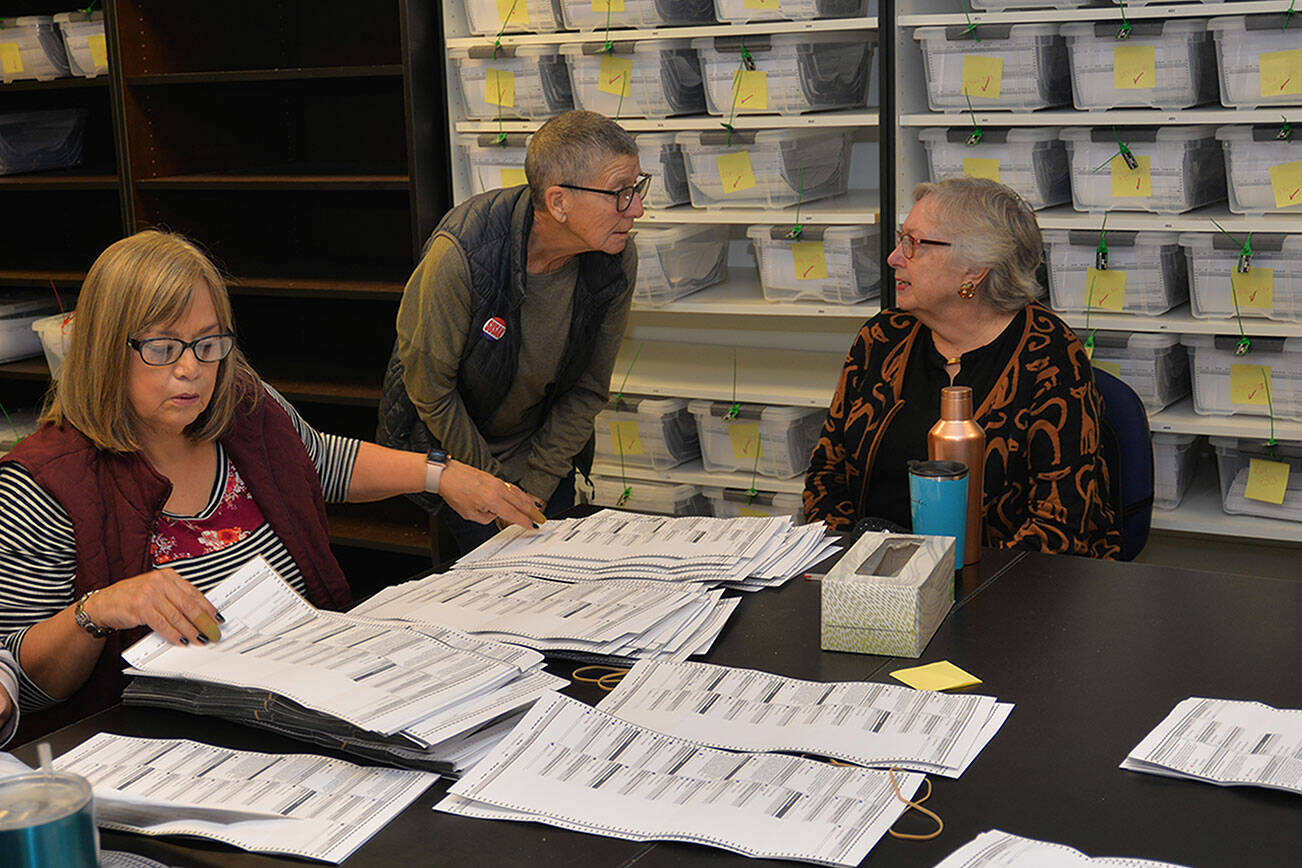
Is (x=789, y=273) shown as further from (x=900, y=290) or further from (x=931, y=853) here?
(x=931, y=853)

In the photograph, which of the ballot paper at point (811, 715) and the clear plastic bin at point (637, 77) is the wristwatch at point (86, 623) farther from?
the clear plastic bin at point (637, 77)

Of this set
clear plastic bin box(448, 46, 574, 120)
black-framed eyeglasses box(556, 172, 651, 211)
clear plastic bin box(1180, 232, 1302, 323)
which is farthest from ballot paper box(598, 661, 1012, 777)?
clear plastic bin box(448, 46, 574, 120)

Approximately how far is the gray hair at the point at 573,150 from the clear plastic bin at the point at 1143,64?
1.03 meters

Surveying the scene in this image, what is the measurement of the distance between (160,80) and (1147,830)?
3.52 m

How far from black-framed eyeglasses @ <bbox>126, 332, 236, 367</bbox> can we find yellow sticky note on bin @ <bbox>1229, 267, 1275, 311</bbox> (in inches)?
84.1

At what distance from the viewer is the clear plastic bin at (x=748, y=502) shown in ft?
11.2

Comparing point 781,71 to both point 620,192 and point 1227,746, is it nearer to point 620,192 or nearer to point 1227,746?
point 620,192

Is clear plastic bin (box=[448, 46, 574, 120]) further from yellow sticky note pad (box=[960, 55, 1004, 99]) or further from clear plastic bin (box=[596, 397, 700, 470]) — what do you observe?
yellow sticky note pad (box=[960, 55, 1004, 99])

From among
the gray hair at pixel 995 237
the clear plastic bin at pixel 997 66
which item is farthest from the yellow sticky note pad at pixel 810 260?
the gray hair at pixel 995 237

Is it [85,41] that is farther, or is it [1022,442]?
[85,41]

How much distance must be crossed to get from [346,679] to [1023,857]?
2.28 ft

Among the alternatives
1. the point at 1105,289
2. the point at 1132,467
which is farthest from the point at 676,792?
the point at 1105,289

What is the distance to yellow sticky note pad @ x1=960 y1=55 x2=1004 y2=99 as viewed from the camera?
2979 mm

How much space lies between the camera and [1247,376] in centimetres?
296
